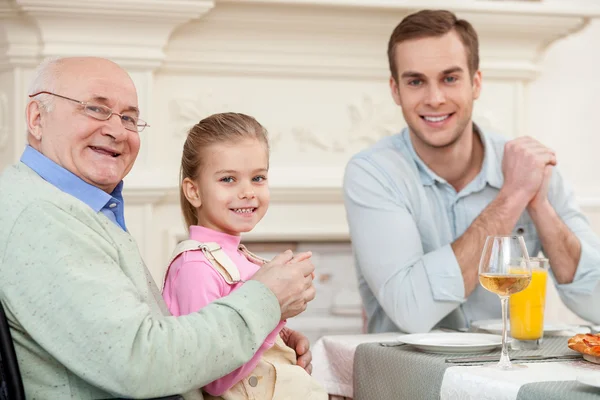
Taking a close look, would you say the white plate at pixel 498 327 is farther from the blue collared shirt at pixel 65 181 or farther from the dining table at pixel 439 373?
the blue collared shirt at pixel 65 181

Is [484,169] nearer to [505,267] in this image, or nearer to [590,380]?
[505,267]

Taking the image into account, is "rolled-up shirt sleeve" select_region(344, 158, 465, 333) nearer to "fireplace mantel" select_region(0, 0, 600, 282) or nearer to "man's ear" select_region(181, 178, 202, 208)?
"man's ear" select_region(181, 178, 202, 208)

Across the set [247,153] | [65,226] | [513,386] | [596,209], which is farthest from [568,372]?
[596,209]

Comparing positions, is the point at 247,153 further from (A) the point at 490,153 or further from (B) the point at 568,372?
(A) the point at 490,153

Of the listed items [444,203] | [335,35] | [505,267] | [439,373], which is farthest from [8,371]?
[335,35]

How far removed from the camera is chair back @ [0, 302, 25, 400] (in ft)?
3.71

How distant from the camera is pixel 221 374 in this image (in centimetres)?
124

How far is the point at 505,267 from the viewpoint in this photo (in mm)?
1390

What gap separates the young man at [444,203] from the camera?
191cm

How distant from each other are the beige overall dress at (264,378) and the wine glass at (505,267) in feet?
1.13

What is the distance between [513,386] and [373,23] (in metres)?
2.11

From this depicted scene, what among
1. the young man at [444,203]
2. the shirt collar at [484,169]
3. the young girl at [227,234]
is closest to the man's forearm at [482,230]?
the young man at [444,203]

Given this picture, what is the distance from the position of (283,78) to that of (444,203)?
1.13 metres

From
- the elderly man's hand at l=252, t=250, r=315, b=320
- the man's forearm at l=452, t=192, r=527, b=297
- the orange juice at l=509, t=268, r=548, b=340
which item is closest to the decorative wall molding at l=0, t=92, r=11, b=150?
the man's forearm at l=452, t=192, r=527, b=297
